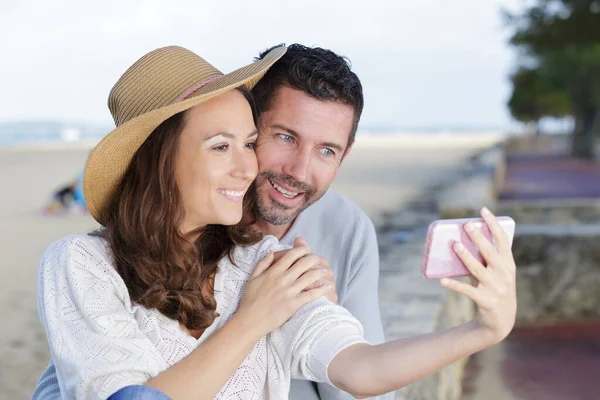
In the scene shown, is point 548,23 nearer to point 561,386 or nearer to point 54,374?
point 561,386

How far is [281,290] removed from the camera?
1852 millimetres

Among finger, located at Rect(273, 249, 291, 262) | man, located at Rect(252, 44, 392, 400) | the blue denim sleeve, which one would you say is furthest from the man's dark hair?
the blue denim sleeve

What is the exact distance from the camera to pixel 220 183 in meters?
1.88

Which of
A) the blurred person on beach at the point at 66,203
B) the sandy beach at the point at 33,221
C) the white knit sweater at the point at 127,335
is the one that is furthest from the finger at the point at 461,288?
the blurred person on beach at the point at 66,203

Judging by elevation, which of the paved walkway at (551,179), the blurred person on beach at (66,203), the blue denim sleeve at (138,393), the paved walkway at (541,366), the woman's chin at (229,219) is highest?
the woman's chin at (229,219)

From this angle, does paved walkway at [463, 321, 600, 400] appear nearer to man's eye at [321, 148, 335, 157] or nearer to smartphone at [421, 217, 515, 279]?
man's eye at [321, 148, 335, 157]

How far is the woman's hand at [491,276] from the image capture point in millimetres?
1434

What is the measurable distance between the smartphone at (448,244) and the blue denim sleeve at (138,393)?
2.06 feet

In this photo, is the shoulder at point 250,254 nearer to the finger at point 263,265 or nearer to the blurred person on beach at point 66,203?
the finger at point 263,265

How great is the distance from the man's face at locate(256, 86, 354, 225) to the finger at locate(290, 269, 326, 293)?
0.53m

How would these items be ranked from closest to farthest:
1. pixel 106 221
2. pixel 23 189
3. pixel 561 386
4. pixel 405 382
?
pixel 405 382, pixel 106 221, pixel 561 386, pixel 23 189

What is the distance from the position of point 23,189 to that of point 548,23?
12.9 m

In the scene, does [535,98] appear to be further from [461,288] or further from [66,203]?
[461,288]

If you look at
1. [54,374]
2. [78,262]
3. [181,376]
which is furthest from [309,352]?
[54,374]
